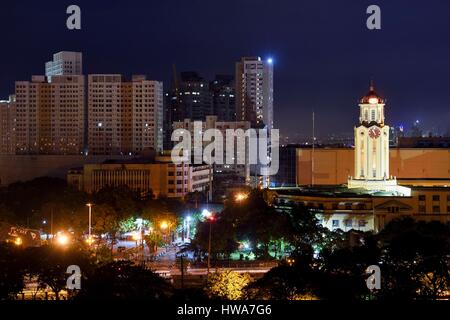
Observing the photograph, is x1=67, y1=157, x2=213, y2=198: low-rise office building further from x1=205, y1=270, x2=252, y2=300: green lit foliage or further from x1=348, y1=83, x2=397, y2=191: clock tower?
x1=205, y1=270, x2=252, y2=300: green lit foliage

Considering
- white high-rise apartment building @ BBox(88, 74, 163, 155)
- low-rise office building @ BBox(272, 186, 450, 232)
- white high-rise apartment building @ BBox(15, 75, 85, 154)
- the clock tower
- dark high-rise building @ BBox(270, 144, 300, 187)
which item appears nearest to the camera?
low-rise office building @ BBox(272, 186, 450, 232)

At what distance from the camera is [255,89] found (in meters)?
56.3

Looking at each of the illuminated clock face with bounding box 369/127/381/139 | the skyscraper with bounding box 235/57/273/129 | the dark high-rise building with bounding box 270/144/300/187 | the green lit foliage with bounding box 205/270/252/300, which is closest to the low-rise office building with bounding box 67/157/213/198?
the dark high-rise building with bounding box 270/144/300/187

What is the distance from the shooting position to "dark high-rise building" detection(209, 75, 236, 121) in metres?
58.3

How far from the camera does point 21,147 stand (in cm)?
4866

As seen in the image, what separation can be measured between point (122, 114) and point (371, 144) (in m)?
23.3

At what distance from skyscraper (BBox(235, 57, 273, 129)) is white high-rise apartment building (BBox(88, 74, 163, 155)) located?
32.0 feet

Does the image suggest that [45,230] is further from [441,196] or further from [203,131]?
[203,131]

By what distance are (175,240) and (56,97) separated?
80.8ft

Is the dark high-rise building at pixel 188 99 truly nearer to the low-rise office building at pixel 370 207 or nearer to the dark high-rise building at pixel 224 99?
the dark high-rise building at pixel 224 99

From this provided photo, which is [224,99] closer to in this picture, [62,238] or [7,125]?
[7,125]

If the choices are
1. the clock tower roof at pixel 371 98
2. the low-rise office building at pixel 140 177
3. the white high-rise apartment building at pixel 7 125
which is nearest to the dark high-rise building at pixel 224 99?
the white high-rise apartment building at pixel 7 125

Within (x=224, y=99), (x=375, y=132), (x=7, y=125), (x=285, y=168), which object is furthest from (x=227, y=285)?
(x=224, y=99)

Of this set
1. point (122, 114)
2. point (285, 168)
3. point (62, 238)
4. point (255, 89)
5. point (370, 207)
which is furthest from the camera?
point (255, 89)
